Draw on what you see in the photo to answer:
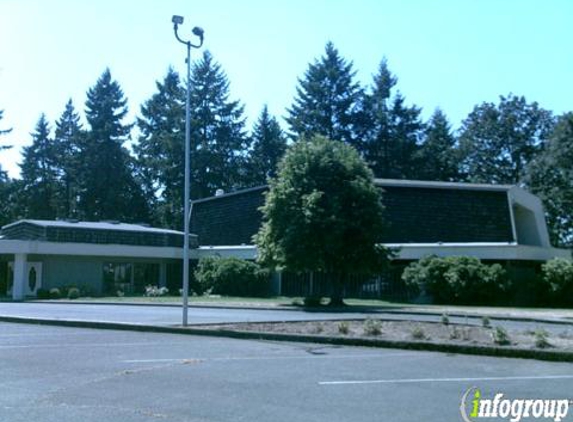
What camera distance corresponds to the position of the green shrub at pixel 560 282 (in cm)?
3444

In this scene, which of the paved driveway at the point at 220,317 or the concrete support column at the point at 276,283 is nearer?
the paved driveway at the point at 220,317

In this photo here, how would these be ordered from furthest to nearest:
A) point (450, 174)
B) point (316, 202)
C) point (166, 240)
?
point (450, 174) → point (166, 240) → point (316, 202)

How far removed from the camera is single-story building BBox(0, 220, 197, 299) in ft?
139

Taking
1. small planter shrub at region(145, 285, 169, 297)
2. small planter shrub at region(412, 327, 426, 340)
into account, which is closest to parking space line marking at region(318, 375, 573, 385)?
small planter shrub at region(412, 327, 426, 340)

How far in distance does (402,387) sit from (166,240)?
40.1 metres

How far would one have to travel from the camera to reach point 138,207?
248ft

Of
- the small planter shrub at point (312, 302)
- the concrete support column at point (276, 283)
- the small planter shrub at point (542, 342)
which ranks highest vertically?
the concrete support column at point (276, 283)

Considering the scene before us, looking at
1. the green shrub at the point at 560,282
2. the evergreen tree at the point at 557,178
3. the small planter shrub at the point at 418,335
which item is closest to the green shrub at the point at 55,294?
the green shrub at the point at 560,282

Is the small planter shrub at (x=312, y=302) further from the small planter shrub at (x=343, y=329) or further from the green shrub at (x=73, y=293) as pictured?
the small planter shrub at (x=343, y=329)

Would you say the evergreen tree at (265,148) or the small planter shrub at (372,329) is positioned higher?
the evergreen tree at (265,148)

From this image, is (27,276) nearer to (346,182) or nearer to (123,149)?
(346,182)

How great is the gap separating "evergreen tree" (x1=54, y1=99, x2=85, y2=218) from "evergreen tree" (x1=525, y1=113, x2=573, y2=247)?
44.4 metres

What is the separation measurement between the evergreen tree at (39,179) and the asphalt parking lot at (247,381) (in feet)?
214

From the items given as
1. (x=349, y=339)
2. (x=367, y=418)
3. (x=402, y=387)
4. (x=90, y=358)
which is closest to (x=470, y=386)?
(x=402, y=387)
